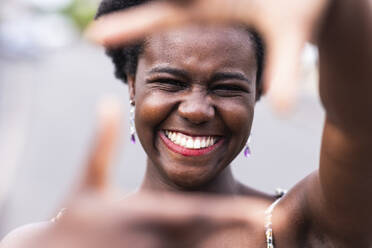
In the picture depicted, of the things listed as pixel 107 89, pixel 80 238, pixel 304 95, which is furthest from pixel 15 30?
pixel 80 238

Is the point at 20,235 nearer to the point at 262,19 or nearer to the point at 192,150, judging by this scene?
the point at 192,150

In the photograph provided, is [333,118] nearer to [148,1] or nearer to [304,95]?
[148,1]

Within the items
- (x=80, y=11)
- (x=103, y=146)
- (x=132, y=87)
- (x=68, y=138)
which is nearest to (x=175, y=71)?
(x=132, y=87)

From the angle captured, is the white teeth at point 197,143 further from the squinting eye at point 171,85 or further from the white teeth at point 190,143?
the squinting eye at point 171,85

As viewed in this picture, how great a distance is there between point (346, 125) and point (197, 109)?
525 millimetres

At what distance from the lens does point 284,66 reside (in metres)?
1.09

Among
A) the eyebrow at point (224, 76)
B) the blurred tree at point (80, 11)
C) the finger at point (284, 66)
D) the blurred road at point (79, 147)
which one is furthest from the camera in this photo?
the blurred tree at point (80, 11)

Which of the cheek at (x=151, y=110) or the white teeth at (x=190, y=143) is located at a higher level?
the cheek at (x=151, y=110)

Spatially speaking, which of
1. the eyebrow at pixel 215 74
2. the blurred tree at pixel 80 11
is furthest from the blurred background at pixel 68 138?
the blurred tree at pixel 80 11

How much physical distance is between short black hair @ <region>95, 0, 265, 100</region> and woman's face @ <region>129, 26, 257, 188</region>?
0.13ft

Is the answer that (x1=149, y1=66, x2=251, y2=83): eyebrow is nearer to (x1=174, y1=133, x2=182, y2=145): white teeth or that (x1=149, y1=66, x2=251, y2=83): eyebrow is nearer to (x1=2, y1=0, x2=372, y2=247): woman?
(x1=2, y1=0, x2=372, y2=247): woman

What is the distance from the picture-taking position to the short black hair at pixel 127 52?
1992 mm

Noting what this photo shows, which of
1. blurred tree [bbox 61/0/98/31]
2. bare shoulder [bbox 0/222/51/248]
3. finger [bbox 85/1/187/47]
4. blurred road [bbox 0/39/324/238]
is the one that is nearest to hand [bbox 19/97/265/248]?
finger [bbox 85/1/187/47]

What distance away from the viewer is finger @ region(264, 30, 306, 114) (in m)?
1.01
